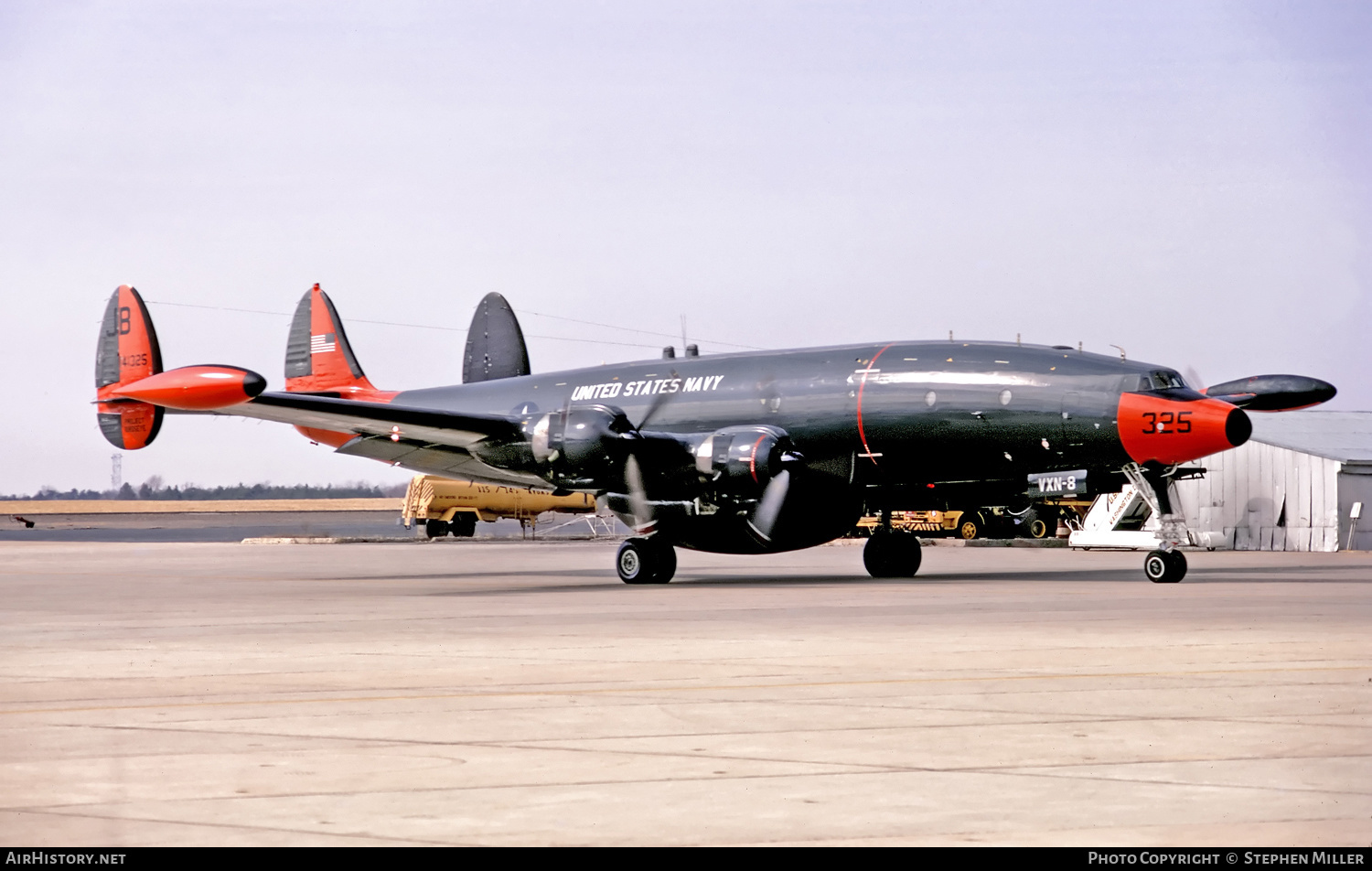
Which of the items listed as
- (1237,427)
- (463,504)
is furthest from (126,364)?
(463,504)

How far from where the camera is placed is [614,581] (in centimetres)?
2611

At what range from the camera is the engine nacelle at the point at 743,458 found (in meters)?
23.7

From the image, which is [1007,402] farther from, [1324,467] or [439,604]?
[1324,467]

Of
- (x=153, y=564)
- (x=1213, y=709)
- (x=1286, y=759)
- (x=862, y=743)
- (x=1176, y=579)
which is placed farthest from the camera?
(x=153, y=564)

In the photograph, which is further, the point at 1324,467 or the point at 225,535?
the point at 225,535

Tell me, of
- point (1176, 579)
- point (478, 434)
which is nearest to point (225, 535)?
point (478, 434)

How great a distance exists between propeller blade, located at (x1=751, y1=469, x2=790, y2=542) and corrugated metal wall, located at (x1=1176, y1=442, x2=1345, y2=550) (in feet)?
76.2

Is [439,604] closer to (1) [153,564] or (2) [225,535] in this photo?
(1) [153,564]

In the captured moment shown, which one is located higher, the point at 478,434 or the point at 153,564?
the point at 478,434

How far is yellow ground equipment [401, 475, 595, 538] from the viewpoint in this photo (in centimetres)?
5900

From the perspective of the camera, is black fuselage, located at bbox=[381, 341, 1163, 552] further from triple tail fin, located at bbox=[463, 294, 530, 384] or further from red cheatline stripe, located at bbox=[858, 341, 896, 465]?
triple tail fin, located at bbox=[463, 294, 530, 384]

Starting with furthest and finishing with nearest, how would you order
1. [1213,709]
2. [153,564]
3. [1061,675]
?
[153,564], [1061,675], [1213,709]

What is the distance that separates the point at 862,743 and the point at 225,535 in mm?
60574

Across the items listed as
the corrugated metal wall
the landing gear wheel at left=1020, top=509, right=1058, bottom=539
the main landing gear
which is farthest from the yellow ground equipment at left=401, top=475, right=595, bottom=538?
the main landing gear
